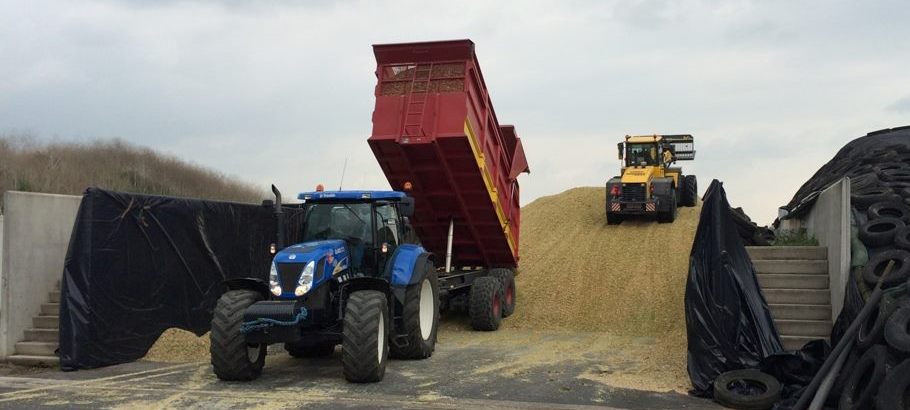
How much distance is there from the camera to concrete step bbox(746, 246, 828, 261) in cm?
915

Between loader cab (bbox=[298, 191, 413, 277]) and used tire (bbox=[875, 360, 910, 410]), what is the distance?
197 inches

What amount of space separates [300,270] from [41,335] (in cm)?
388

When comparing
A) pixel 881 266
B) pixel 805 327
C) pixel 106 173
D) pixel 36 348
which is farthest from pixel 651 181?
pixel 106 173

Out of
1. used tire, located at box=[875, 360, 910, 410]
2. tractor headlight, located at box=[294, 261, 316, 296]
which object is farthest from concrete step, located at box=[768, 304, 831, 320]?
tractor headlight, located at box=[294, 261, 316, 296]

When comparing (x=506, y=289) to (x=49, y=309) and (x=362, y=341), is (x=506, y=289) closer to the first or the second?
(x=362, y=341)

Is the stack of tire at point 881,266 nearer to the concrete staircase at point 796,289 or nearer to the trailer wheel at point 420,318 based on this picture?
the concrete staircase at point 796,289

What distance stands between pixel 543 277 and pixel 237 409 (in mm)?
8823

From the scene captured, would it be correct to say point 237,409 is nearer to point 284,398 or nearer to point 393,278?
point 284,398

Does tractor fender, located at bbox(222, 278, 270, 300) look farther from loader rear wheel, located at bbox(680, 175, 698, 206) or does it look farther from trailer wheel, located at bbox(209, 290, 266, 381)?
loader rear wheel, located at bbox(680, 175, 698, 206)

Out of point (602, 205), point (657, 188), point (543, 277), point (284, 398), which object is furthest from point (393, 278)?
point (602, 205)

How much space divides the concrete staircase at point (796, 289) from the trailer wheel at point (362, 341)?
479cm

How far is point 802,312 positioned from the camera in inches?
335

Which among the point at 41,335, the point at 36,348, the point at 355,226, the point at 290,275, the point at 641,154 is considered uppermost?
the point at 641,154

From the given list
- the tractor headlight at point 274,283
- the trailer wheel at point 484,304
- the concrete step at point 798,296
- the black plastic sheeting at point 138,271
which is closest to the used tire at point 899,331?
the concrete step at point 798,296
